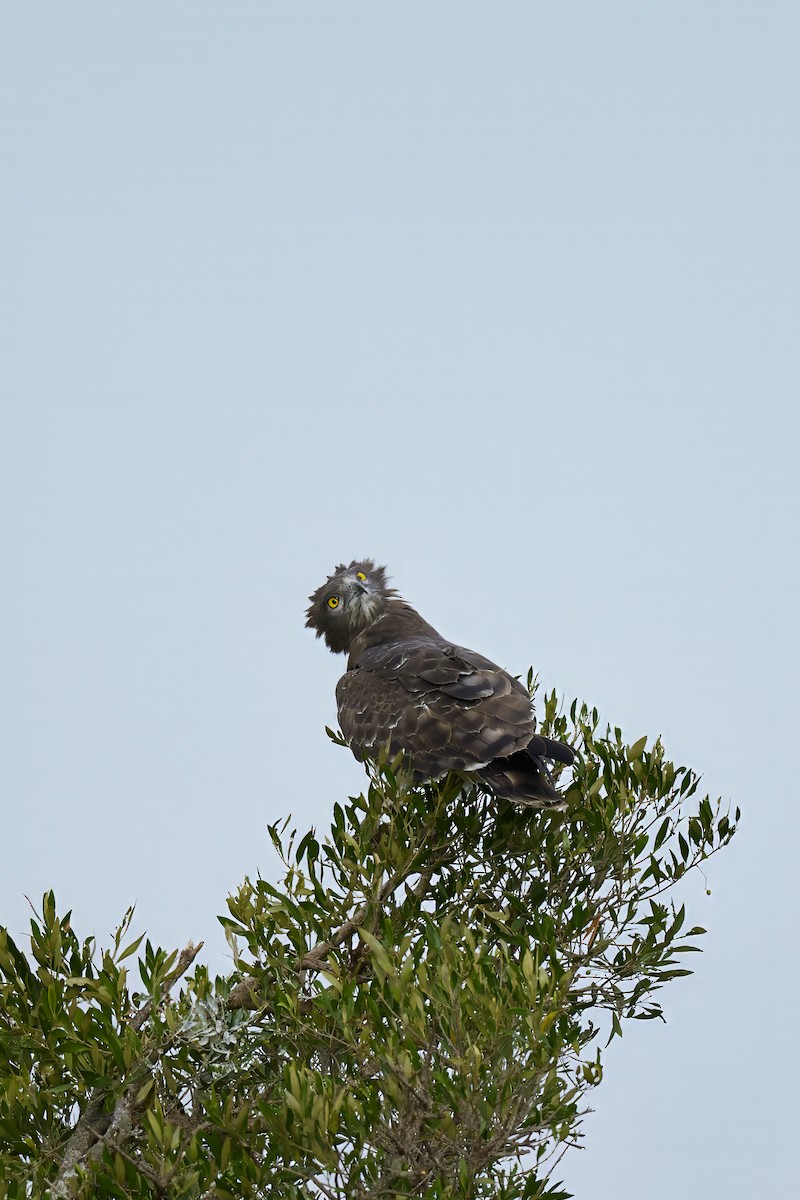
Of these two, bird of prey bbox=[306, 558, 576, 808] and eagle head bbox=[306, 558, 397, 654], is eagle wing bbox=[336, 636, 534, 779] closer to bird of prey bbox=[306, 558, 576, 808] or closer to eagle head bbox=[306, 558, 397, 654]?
bird of prey bbox=[306, 558, 576, 808]

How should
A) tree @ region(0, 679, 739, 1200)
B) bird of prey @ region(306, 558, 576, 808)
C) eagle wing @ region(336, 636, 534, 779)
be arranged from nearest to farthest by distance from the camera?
tree @ region(0, 679, 739, 1200) → bird of prey @ region(306, 558, 576, 808) → eagle wing @ region(336, 636, 534, 779)

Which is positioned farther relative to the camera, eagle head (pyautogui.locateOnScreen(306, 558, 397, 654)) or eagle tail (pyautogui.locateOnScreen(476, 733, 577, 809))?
eagle head (pyautogui.locateOnScreen(306, 558, 397, 654))

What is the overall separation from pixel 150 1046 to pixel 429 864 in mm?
2129

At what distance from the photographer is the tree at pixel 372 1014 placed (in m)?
6.34

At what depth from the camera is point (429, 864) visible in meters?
8.57

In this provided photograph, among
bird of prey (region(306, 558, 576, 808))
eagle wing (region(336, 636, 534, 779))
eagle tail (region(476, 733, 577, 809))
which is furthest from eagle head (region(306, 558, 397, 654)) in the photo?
eagle tail (region(476, 733, 577, 809))

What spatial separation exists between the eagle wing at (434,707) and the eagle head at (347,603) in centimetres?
129

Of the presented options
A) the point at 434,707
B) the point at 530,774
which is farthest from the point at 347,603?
the point at 530,774

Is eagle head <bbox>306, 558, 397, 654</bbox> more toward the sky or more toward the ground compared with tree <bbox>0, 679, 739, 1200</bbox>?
more toward the sky

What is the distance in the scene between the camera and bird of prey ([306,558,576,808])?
864 cm

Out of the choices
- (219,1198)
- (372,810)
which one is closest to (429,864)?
(372,810)

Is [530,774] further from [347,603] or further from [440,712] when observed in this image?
[347,603]

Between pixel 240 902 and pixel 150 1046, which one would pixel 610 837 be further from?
pixel 150 1046

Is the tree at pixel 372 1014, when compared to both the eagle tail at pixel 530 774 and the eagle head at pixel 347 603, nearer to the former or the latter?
the eagle tail at pixel 530 774
